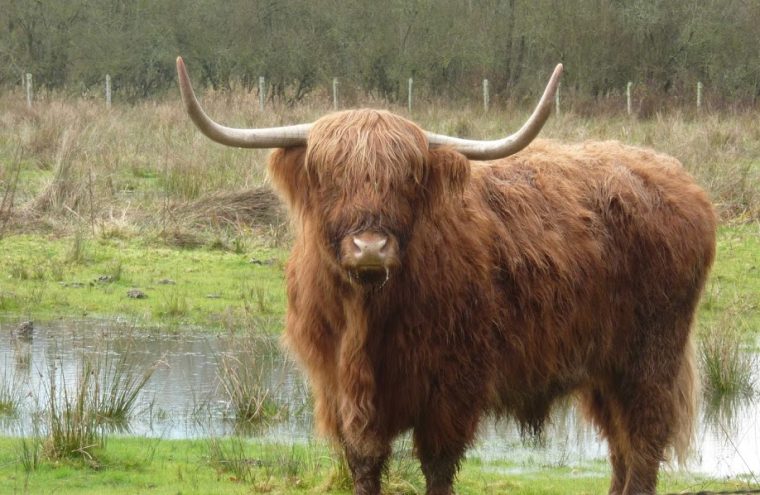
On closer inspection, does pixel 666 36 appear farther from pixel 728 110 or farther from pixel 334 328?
pixel 334 328

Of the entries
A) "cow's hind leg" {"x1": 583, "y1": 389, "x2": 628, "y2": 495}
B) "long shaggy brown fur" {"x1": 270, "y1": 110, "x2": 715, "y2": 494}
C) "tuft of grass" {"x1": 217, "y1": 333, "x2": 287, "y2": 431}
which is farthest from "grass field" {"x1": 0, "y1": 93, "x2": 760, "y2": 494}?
"long shaggy brown fur" {"x1": 270, "y1": 110, "x2": 715, "y2": 494}

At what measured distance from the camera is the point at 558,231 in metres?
Answer: 4.95

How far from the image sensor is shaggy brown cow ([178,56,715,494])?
14.0ft

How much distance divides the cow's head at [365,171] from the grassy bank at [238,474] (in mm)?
1281

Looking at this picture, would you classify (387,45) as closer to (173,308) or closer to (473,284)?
(173,308)

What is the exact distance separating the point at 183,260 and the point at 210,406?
3.65m

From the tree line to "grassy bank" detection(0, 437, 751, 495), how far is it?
21772 mm

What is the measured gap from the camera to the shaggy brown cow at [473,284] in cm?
426

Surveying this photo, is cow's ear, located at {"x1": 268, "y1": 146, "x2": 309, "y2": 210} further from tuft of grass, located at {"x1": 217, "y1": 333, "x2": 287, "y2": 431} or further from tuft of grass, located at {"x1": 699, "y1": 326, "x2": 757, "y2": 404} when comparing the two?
tuft of grass, located at {"x1": 699, "y1": 326, "x2": 757, "y2": 404}

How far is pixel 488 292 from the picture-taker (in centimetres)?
461

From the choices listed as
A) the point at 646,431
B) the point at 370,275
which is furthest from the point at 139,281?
the point at 370,275

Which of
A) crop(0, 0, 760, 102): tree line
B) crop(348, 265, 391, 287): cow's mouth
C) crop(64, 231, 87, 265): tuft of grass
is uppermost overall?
crop(0, 0, 760, 102): tree line

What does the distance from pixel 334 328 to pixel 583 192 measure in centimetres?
135

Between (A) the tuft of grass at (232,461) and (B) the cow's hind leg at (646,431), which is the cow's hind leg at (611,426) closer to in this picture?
(B) the cow's hind leg at (646,431)
